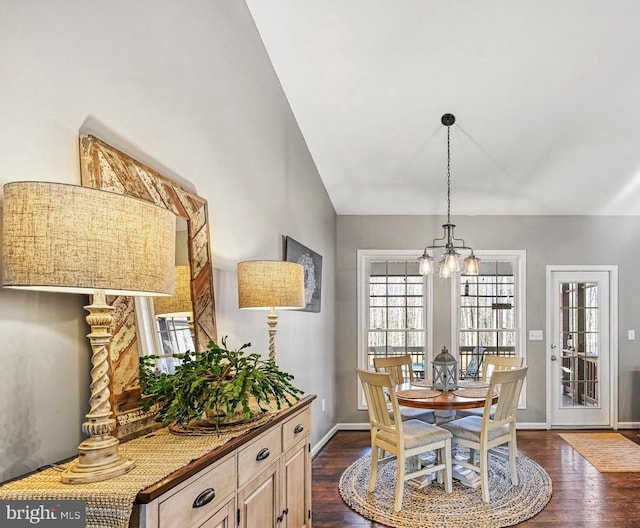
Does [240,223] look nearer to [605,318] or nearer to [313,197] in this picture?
[313,197]

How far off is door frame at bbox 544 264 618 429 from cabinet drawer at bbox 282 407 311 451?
423 centimetres

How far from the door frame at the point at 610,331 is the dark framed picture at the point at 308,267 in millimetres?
2882

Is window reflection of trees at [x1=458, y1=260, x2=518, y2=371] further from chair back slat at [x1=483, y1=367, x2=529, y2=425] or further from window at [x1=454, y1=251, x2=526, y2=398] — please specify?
chair back slat at [x1=483, y1=367, x2=529, y2=425]

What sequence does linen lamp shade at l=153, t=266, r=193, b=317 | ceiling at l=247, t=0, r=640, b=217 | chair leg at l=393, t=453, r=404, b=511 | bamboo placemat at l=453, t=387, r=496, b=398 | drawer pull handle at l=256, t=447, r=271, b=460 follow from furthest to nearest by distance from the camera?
bamboo placemat at l=453, t=387, r=496, b=398 → chair leg at l=393, t=453, r=404, b=511 → ceiling at l=247, t=0, r=640, b=217 → linen lamp shade at l=153, t=266, r=193, b=317 → drawer pull handle at l=256, t=447, r=271, b=460

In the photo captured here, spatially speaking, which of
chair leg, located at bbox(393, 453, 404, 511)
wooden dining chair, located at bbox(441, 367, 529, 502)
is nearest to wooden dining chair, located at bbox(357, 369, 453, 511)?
chair leg, located at bbox(393, 453, 404, 511)

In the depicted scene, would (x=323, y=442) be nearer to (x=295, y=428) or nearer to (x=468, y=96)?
(x=295, y=428)

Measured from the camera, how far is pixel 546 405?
5.61m

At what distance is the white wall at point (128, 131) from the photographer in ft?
4.07

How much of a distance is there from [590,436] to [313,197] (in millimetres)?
4021

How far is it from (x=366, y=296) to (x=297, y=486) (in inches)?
144

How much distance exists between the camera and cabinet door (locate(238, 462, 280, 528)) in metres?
1.63

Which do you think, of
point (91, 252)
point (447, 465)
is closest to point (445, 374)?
point (447, 465)

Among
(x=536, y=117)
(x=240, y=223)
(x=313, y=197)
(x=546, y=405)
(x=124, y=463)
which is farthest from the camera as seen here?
(x=546, y=405)

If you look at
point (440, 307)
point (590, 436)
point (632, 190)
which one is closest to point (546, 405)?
point (590, 436)
